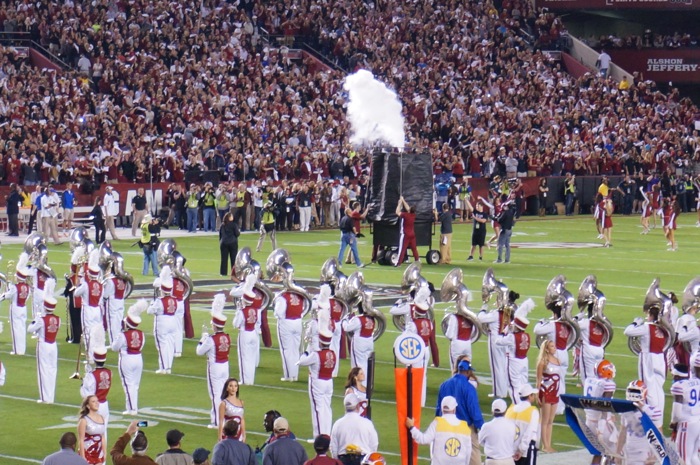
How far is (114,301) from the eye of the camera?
20.2 metres

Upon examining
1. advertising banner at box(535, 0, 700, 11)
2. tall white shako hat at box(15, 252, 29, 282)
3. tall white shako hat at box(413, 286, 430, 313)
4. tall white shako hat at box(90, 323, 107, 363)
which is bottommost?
tall white shako hat at box(90, 323, 107, 363)

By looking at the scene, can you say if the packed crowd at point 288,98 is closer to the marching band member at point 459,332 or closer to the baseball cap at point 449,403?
the marching band member at point 459,332

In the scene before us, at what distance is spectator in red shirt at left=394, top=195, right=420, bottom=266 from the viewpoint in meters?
29.9

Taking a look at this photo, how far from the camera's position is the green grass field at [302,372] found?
603 inches

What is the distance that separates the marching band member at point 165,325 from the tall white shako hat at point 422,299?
3301 millimetres

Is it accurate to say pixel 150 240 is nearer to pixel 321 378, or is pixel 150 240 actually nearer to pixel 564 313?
pixel 564 313

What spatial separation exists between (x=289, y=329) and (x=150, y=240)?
33.8 feet

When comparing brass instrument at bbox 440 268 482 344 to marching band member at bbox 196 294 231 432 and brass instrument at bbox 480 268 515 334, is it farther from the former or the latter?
marching band member at bbox 196 294 231 432

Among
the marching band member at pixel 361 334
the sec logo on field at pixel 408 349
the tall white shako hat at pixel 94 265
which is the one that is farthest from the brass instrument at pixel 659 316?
the tall white shako hat at pixel 94 265

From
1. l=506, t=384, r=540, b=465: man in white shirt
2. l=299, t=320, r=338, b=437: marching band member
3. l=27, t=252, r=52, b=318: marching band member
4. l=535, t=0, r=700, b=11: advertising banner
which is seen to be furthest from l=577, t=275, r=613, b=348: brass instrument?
l=535, t=0, r=700, b=11: advertising banner

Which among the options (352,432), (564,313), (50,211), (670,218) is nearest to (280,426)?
(352,432)

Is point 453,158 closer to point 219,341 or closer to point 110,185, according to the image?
point 110,185

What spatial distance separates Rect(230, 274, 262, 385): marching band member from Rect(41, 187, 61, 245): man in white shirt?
1763 centimetres

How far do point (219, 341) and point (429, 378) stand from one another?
12.0 feet
